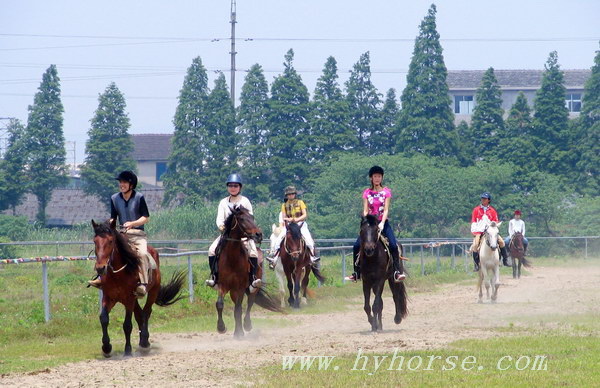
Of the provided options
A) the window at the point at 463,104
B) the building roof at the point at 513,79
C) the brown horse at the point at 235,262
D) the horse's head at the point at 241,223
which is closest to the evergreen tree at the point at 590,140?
the building roof at the point at 513,79

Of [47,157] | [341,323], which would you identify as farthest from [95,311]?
[47,157]

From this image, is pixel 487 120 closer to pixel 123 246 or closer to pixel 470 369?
pixel 123 246

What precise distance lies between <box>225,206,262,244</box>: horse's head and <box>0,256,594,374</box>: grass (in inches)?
92.5

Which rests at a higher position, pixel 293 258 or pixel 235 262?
pixel 235 262

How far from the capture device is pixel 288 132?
65000 millimetres

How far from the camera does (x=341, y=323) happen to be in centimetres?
1822

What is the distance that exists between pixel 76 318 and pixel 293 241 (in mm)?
5880

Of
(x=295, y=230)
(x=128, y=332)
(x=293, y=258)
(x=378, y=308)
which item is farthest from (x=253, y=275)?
(x=295, y=230)

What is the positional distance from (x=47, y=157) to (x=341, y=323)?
48.7 metres

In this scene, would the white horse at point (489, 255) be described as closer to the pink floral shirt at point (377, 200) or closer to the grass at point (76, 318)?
the grass at point (76, 318)

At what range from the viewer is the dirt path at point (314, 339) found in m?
11.2

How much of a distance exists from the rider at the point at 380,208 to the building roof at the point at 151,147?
85739mm

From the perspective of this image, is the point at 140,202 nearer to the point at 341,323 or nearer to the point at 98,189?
the point at 341,323

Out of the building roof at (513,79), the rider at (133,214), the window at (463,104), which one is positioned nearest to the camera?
the rider at (133,214)
